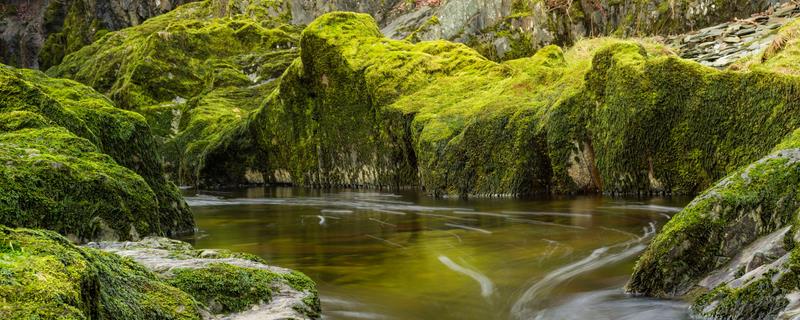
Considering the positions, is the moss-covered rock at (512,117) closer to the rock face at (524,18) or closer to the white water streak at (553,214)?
the white water streak at (553,214)

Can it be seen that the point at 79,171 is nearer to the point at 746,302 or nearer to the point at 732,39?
the point at 746,302

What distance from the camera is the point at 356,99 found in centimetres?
2680

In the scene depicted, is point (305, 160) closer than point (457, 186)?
No

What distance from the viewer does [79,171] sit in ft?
30.9

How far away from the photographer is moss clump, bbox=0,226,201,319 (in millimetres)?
2521

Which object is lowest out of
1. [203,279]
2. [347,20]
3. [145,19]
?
[203,279]

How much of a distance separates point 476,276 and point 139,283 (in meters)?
4.26

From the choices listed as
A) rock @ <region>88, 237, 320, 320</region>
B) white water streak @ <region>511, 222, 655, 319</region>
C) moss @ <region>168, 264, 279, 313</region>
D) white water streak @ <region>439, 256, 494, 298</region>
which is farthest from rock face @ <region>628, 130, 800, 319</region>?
moss @ <region>168, 264, 279, 313</region>

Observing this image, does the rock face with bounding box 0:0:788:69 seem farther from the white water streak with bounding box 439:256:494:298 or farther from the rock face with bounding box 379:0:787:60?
the white water streak with bounding box 439:256:494:298

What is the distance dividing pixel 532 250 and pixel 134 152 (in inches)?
281

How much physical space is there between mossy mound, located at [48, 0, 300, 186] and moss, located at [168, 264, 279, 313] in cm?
2716

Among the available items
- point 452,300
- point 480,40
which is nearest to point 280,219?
point 452,300

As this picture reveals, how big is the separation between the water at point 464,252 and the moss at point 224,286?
910 mm

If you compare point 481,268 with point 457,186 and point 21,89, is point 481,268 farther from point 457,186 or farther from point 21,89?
point 457,186
